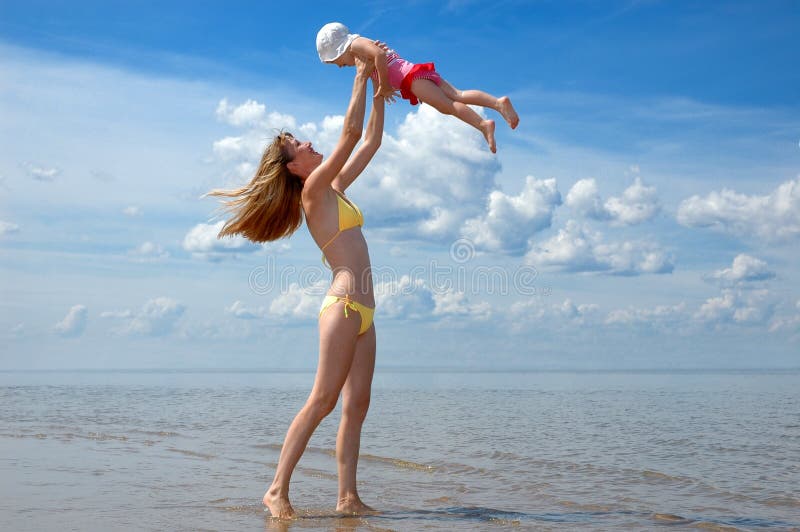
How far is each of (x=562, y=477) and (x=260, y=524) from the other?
139 inches

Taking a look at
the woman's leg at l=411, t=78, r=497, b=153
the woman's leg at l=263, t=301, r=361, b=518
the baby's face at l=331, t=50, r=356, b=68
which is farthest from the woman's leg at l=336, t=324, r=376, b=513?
the baby's face at l=331, t=50, r=356, b=68

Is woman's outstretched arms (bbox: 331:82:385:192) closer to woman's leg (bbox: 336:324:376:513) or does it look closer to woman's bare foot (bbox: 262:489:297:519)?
woman's leg (bbox: 336:324:376:513)

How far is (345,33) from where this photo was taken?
5.50 meters

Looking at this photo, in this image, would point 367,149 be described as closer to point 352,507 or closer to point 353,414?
point 353,414

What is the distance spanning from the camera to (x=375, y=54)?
5.26 metres

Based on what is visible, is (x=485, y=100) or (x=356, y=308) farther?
(x=485, y=100)

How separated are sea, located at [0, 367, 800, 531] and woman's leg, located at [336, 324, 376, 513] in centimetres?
19

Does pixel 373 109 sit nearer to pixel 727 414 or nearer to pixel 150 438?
pixel 150 438

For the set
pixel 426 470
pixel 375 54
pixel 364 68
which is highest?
pixel 375 54

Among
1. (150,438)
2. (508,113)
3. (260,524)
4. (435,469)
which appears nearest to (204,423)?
(150,438)

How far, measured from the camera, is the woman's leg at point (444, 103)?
5.57 m

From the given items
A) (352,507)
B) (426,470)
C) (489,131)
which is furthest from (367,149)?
(426,470)

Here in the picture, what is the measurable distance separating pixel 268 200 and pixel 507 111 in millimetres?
1783

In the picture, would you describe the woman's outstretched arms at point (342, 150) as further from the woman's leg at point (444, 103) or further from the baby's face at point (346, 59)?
the woman's leg at point (444, 103)
